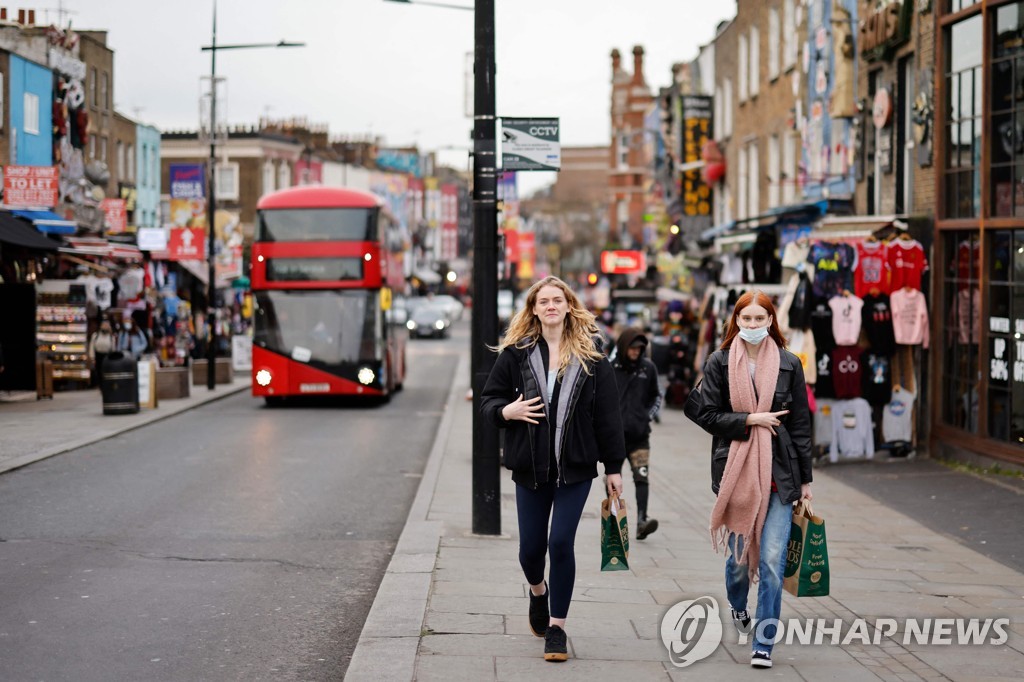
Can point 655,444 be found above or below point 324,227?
below

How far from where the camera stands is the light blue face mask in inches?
270

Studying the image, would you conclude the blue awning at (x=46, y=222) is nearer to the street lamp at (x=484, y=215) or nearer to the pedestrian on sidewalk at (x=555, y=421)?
the street lamp at (x=484, y=215)

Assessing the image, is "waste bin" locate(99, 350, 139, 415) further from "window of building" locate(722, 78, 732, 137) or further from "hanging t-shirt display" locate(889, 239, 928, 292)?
"window of building" locate(722, 78, 732, 137)

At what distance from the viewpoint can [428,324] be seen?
70.8m

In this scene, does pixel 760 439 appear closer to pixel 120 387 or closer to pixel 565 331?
pixel 565 331

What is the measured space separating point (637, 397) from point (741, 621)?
4608mm

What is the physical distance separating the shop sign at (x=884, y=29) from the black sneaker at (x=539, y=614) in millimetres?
13598

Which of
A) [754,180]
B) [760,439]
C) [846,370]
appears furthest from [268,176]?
[760,439]

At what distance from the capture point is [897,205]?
65.9 ft

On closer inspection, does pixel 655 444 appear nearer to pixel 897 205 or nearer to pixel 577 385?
pixel 897 205

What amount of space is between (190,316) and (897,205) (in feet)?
88.8

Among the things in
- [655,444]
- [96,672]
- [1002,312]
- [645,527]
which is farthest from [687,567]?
[655,444]

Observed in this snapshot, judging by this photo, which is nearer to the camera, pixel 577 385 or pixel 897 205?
pixel 577 385

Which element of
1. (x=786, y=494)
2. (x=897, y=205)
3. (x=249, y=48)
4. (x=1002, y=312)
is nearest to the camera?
(x=786, y=494)
